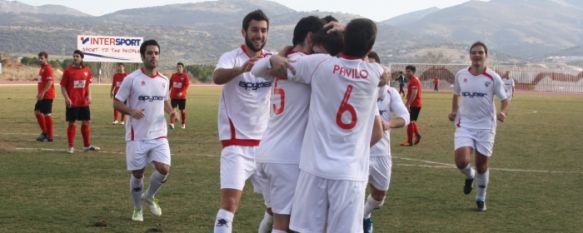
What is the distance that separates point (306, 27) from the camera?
598cm

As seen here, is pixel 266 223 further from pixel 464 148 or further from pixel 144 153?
pixel 464 148

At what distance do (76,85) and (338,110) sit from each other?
40.5 feet

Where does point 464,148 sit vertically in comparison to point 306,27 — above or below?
below

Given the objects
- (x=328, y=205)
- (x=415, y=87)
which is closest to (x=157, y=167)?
(x=328, y=205)

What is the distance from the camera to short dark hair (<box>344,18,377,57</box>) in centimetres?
527

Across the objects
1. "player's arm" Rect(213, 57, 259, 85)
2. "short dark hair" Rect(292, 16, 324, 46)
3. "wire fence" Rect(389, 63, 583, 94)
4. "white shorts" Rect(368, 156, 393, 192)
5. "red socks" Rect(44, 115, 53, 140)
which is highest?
"short dark hair" Rect(292, 16, 324, 46)

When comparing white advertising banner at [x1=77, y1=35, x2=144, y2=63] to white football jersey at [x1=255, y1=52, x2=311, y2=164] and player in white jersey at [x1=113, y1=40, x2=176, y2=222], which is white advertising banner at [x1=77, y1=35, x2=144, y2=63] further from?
white football jersey at [x1=255, y1=52, x2=311, y2=164]

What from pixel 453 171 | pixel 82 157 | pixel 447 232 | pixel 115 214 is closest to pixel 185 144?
pixel 82 157

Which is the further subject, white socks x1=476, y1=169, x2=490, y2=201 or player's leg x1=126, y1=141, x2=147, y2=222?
white socks x1=476, y1=169, x2=490, y2=201

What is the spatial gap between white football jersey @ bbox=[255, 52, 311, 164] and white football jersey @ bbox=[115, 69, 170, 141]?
3.69 m

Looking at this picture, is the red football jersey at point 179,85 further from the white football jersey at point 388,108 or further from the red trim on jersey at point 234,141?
the red trim on jersey at point 234,141

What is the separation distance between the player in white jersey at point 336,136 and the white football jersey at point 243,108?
5.06 feet

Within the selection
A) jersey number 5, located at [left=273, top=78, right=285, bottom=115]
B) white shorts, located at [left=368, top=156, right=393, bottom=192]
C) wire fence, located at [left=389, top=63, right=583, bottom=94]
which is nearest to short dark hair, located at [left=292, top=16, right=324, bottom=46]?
jersey number 5, located at [left=273, top=78, right=285, bottom=115]

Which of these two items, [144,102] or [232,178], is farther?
[144,102]
